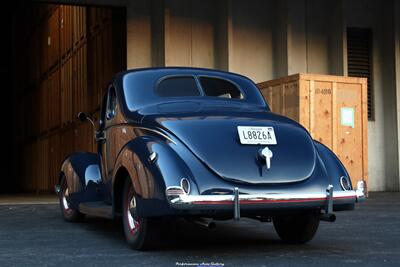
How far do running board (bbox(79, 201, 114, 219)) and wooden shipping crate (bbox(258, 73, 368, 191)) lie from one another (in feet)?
18.5

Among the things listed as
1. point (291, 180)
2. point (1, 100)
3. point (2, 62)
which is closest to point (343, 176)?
point (291, 180)

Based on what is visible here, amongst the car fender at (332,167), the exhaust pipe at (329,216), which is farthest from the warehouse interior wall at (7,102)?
the exhaust pipe at (329,216)

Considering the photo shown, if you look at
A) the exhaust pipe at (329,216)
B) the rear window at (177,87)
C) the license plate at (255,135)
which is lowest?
the exhaust pipe at (329,216)

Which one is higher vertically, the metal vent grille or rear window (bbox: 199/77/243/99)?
the metal vent grille

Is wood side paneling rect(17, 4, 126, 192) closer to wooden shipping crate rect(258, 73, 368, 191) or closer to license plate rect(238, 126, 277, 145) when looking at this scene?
wooden shipping crate rect(258, 73, 368, 191)

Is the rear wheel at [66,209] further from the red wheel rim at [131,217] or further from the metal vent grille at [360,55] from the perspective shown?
the metal vent grille at [360,55]

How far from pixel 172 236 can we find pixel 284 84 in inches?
248

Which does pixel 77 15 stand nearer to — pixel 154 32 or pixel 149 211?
pixel 154 32

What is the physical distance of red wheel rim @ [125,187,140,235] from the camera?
18.2ft

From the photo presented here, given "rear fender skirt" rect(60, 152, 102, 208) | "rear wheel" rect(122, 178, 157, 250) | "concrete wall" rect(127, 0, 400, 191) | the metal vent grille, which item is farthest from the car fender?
the metal vent grille

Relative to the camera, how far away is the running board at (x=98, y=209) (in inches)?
242

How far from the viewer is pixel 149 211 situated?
507cm

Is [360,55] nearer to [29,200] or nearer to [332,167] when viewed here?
[29,200]

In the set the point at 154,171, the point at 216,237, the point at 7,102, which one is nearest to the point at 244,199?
the point at 154,171
